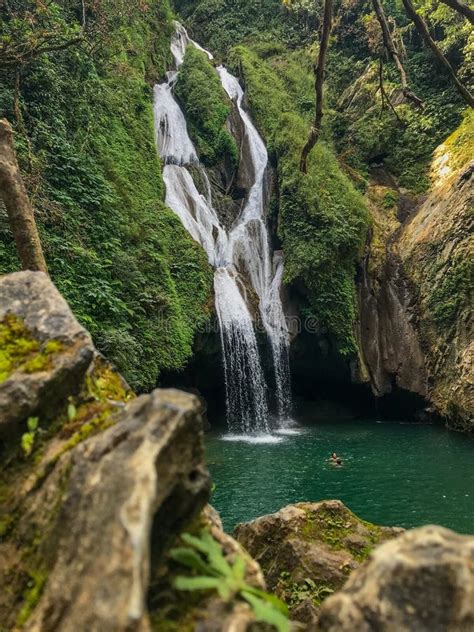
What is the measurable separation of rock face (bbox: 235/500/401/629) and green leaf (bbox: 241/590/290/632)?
9.79ft

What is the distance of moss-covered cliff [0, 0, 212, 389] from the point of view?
1111 centimetres

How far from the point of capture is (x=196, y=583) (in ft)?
5.72

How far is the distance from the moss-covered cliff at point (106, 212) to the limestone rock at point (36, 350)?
22.2ft

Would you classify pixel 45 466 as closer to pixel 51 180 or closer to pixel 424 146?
pixel 51 180

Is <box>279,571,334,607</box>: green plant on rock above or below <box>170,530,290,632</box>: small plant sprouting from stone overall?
below

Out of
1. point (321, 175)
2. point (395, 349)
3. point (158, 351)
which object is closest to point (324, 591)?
point (158, 351)

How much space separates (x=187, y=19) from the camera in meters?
35.4

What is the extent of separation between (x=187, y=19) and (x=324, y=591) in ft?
132

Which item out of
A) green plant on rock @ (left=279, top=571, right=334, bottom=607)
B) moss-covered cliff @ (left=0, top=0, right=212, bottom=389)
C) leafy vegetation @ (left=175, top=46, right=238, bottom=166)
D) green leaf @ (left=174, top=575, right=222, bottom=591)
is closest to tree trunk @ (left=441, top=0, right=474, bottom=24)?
green leaf @ (left=174, top=575, right=222, bottom=591)

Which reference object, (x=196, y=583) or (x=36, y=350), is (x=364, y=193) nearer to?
(x=36, y=350)

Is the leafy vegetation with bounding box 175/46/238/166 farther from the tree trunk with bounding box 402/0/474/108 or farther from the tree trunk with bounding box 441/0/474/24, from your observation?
the tree trunk with bounding box 441/0/474/24

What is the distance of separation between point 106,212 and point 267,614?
12.9 m

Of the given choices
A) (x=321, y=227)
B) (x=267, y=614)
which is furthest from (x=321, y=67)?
A: (x=321, y=227)

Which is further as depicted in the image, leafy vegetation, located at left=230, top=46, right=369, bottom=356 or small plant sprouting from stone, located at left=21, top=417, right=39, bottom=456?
leafy vegetation, located at left=230, top=46, right=369, bottom=356
